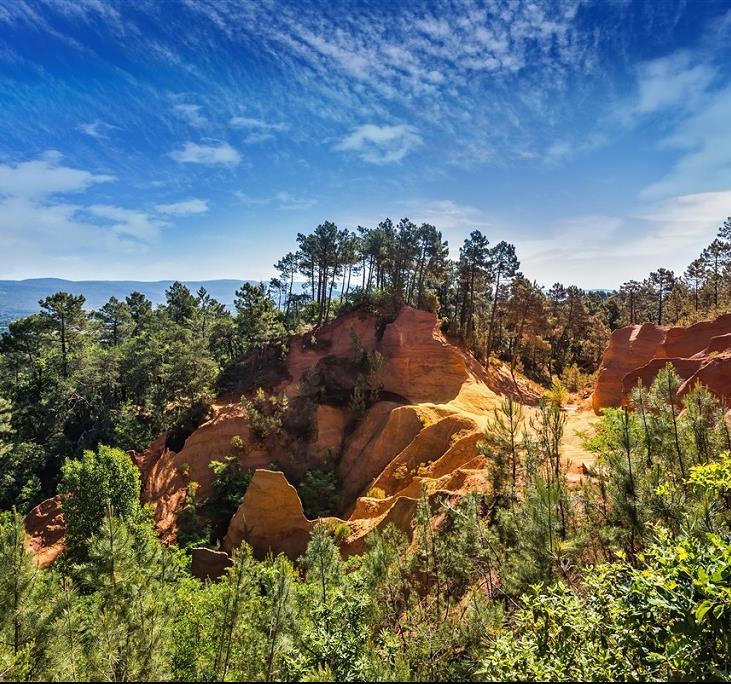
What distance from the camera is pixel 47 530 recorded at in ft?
91.5

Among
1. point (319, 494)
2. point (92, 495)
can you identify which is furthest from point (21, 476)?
point (319, 494)

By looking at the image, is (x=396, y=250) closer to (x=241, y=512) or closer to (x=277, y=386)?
(x=277, y=386)

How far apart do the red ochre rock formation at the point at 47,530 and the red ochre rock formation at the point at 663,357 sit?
38.0 m

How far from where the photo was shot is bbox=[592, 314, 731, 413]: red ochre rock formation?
20.0 m

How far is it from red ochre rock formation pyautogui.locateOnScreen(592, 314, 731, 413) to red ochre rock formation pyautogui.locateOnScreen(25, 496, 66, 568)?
38.0 meters

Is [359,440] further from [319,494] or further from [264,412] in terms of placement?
[264,412]

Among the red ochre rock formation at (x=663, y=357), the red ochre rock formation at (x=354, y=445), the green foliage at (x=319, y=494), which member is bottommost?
the green foliage at (x=319, y=494)

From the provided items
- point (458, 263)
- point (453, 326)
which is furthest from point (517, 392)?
point (458, 263)

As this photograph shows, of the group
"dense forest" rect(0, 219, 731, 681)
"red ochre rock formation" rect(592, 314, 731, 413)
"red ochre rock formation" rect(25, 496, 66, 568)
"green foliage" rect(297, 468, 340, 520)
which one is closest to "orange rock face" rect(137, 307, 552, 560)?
"green foliage" rect(297, 468, 340, 520)

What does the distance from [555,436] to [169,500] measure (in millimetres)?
29070

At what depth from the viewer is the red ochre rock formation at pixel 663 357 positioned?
2003 centimetres

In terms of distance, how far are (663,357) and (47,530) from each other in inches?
1761

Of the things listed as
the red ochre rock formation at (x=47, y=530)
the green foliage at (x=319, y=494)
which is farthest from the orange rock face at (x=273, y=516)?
the red ochre rock formation at (x=47, y=530)

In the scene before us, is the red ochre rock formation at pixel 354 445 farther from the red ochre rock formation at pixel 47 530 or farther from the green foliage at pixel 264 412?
the green foliage at pixel 264 412
